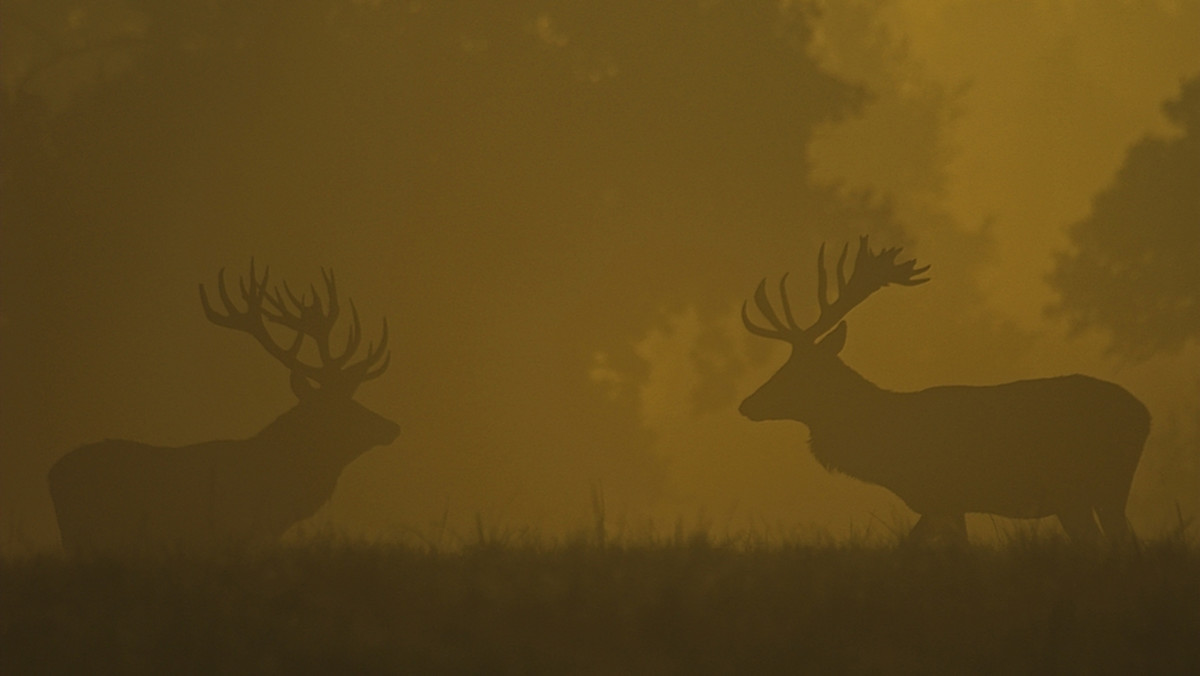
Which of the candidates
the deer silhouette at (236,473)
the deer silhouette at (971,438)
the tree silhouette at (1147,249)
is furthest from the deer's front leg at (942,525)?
the tree silhouette at (1147,249)

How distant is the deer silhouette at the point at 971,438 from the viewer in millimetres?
8078

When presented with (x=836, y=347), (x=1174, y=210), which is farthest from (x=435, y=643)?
(x=1174, y=210)

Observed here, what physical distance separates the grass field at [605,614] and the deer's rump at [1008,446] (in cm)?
306

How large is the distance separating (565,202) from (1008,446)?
1047 cm

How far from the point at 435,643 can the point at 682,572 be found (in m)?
1.09

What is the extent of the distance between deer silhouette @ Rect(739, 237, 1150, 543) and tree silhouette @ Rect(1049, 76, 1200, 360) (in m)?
8.92

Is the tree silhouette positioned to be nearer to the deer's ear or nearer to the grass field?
the deer's ear

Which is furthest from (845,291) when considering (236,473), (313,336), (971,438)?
(236,473)

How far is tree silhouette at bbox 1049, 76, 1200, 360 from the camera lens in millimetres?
16734

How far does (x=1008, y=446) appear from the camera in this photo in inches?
329

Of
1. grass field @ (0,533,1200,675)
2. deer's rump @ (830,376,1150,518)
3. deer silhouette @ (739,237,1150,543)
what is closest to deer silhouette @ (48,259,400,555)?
deer silhouette @ (739,237,1150,543)

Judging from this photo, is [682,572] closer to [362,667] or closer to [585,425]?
[362,667]

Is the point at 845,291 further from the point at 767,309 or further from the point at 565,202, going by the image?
the point at 565,202

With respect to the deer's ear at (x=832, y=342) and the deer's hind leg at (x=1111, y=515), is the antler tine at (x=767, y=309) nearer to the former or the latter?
the deer's ear at (x=832, y=342)
